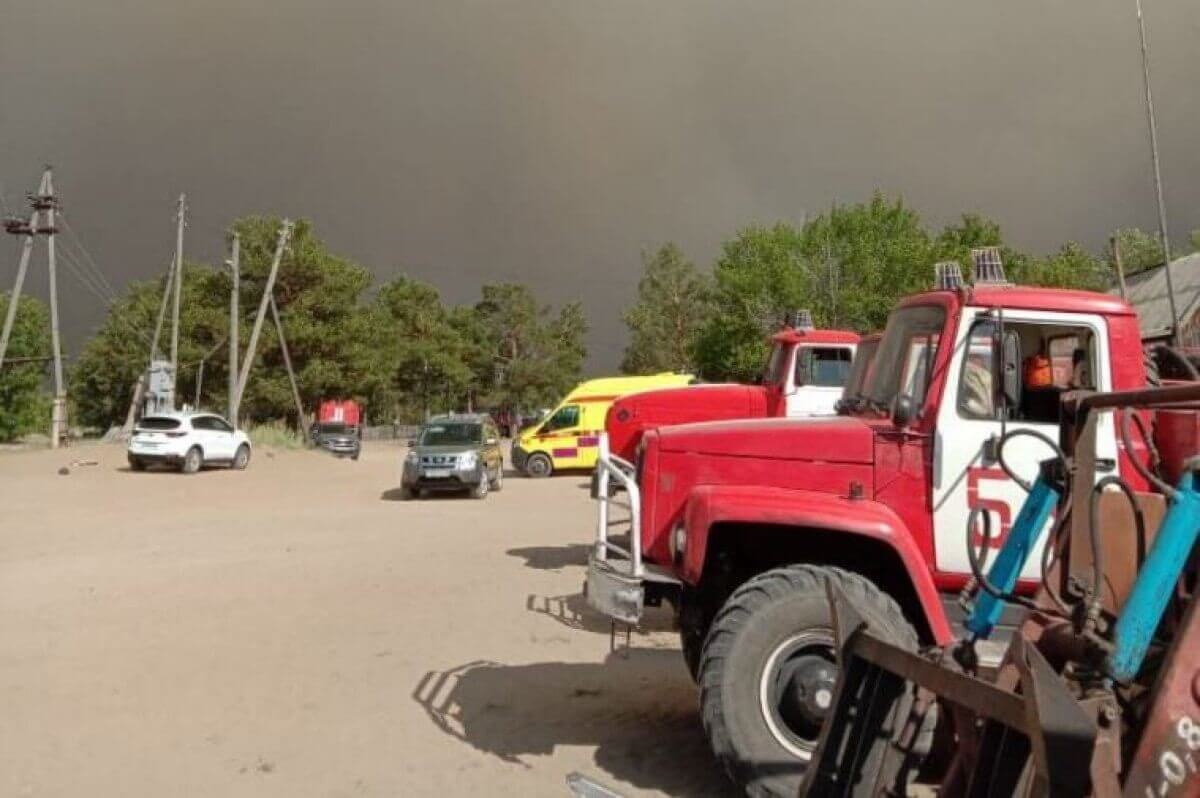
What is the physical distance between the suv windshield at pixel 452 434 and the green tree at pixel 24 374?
183 ft

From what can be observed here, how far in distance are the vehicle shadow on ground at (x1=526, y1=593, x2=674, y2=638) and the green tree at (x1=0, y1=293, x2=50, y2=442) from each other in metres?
68.5

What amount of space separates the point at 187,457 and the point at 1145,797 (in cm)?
2792

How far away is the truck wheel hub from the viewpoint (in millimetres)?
4543

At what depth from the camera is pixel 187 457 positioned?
27391 millimetres

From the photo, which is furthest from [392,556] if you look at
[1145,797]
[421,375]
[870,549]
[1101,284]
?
[421,375]

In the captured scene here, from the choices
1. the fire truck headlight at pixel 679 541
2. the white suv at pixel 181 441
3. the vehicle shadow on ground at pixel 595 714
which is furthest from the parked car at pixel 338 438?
the fire truck headlight at pixel 679 541

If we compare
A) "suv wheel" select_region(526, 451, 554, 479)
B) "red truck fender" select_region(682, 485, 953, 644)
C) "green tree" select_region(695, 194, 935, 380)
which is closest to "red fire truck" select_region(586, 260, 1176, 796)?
"red truck fender" select_region(682, 485, 953, 644)

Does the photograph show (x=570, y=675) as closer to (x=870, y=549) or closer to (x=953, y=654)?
(x=870, y=549)

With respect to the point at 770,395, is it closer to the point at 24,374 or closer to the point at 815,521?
the point at 815,521

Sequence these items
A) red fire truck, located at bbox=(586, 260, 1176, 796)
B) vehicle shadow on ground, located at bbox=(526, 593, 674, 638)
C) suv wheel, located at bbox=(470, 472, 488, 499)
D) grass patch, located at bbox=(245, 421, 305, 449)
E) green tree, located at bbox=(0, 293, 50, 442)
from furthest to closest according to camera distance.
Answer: green tree, located at bbox=(0, 293, 50, 442)
grass patch, located at bbox=(245, 421, 305, 449)
suv wheel, located at bbox=(470, 472, 488, 499)
vehicle shadow on ground, located at bbox=(526, 593, 674, 638)
red fire truck, located at bbox=(586, 260, 1176, 796)

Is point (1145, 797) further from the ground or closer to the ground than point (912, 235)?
closer to the ground

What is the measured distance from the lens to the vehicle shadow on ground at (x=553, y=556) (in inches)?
494

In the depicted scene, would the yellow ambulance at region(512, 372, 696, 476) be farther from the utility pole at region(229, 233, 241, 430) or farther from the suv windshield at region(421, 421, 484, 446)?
the utility pole at region(229, 233, 241, 430)

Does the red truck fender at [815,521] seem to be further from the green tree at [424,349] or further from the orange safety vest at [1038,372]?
the green tree at [424,349]
